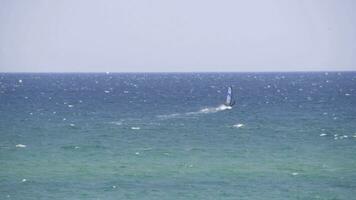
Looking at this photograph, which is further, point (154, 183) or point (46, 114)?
point (46, 114)

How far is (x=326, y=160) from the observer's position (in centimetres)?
4059

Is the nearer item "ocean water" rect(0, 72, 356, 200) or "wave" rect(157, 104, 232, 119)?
"ocean water" rect(0, 72, 356, 200)

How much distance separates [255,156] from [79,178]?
13.1m

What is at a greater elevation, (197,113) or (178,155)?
(178,155)

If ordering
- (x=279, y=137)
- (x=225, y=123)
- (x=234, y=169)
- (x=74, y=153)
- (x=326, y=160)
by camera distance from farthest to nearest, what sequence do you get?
1. (x=225, y=123)
2. (x=279, y=137)
3. (x=74, y=153)
4. (x=326, y=160)
5. (x=234, y=169)

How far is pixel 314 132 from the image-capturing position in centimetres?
5712

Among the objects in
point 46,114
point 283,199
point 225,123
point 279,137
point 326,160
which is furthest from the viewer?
point 46,114

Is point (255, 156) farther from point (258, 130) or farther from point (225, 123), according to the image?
point (225, 123)

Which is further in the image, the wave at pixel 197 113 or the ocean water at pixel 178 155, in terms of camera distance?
the wave at pixel 197 113

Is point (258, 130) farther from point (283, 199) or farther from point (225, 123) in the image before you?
point (283, 199)

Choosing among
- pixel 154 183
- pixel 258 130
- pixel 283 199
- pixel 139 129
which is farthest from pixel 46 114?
pixel 283 199

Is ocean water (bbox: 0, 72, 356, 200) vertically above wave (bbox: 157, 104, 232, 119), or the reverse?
ocean water (bbox: 0, 72, 356, 200)

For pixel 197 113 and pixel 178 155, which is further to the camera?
pixel 197 113

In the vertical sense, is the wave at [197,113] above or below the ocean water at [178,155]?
below
